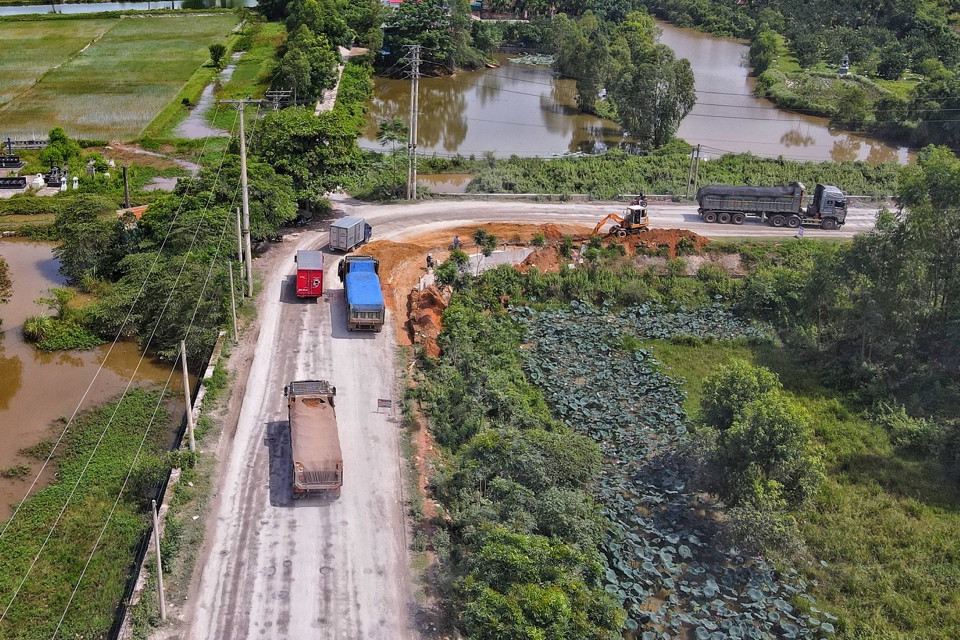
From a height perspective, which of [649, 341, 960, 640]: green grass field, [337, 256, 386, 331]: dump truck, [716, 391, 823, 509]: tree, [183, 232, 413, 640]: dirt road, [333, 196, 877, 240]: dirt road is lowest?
[649, 341, 960, 640]: green grass field

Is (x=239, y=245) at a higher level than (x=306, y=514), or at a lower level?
higher

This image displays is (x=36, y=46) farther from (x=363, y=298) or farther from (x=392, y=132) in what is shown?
(x=363, y=298)

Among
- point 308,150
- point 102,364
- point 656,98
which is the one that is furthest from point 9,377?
point 656,98

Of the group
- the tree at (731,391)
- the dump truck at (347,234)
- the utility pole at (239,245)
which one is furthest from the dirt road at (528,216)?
the tree at (731,391)

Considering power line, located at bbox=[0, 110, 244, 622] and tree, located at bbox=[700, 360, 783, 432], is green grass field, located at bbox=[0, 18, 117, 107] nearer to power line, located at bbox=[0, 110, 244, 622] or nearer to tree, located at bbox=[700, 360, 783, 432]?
power line, located at bbox=[0, 110, 244, 622]

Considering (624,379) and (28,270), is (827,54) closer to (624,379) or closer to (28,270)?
(624,379)

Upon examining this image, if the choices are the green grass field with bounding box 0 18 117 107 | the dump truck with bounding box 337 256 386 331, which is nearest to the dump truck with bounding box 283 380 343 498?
the dump truck with bounding box 337 256 386 331
